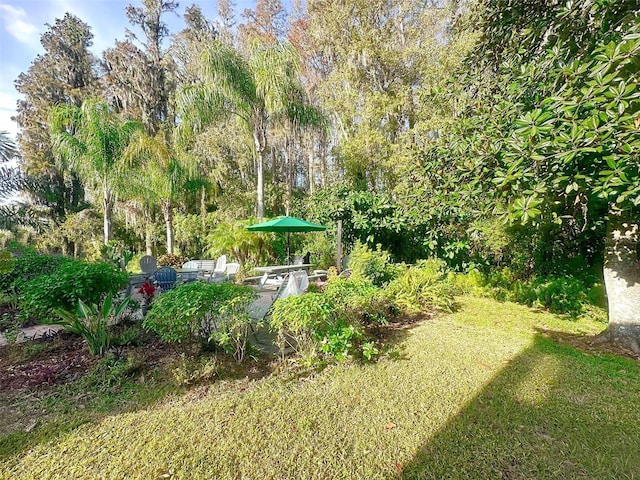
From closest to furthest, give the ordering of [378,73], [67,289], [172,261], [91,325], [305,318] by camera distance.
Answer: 1. [305,318]
2. [91,325]
3. [67,289]
4. [378,73]
5. [172,261]

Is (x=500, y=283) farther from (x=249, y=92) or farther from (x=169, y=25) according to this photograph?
(x=169, y=25)

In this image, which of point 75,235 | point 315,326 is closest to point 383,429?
point 315,326

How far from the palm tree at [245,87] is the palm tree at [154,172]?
5.22ft

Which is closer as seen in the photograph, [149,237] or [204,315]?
[204,315]

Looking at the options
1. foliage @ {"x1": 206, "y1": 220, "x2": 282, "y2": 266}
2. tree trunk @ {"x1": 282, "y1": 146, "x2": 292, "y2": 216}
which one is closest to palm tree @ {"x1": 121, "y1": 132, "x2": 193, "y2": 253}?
foliage @ {"x1": 206, "y1": 220, "x2": 282, "y2": 266}

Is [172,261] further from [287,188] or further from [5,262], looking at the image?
[5,262]

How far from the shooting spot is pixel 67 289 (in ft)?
12.3

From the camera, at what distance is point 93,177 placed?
10.5 metres

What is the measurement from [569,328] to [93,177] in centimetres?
1358

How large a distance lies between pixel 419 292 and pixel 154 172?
10077mm

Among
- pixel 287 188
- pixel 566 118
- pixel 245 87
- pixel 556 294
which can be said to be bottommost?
pixel 556 294

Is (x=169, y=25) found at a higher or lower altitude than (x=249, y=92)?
higher

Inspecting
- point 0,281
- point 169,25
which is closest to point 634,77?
point 0,281

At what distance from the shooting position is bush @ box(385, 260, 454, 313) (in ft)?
17.5
